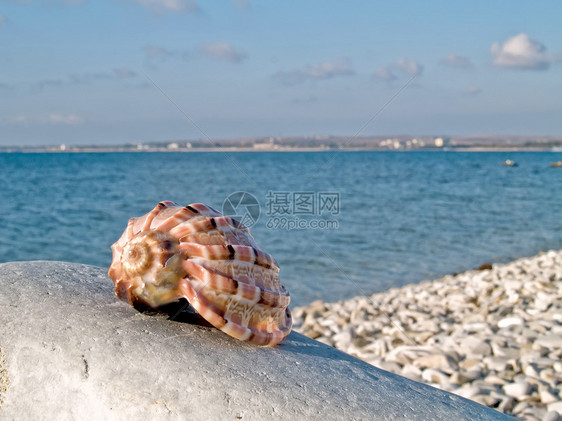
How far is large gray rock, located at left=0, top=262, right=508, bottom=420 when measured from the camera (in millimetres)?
2312

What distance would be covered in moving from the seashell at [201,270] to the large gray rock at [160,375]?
173 mm

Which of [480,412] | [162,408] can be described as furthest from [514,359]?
[162,408]

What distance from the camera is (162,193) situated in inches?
1171

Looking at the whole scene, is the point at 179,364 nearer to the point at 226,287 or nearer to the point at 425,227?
the point at 226,287

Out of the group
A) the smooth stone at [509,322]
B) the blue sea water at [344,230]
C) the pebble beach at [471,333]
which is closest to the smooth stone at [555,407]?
the pebble beach at [471,333]

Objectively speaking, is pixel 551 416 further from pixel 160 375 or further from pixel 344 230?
pixel 344 230

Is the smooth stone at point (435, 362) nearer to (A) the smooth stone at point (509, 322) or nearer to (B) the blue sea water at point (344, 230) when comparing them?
(A) the smooth stone at point (509, 322)

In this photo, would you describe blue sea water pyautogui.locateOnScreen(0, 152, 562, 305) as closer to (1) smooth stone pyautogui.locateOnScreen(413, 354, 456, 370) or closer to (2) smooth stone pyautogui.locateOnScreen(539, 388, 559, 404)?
(1) smooth stone pyautogui.locateOnScreen(413, 354, 456, 370)

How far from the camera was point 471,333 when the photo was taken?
670 centimetres

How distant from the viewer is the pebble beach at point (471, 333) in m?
4.78

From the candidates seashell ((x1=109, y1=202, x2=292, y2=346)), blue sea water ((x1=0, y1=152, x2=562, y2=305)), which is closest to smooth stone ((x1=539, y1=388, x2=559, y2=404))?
seashell ((x1=109, y1=202, x2=292, y2=346))

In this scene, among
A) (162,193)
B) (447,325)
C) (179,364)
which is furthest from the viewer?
Answer: (162,193)

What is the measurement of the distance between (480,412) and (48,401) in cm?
217

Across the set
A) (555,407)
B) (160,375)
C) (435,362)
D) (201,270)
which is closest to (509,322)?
(435,362)
